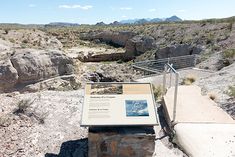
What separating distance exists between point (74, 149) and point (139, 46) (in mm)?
35255

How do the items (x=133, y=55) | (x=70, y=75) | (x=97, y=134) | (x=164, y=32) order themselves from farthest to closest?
(x=164, y=32), (x=133, y=55), (x=70, y=75), (x=97, y=134)

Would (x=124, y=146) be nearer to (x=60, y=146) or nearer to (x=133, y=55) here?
(x=60, y=146)

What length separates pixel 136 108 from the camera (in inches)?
315

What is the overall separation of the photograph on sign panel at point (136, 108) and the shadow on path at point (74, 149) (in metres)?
1.49

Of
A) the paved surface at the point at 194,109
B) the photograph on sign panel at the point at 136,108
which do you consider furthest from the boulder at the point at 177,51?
the photograph on sign panel at the point at 136,108

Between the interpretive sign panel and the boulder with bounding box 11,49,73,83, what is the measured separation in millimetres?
7568

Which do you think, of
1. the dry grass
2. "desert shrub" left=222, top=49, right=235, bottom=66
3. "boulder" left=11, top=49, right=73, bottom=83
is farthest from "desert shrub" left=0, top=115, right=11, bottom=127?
"desert shrub" left=222, top=49, right=235, bottom=66

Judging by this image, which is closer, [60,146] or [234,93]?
[60,146]

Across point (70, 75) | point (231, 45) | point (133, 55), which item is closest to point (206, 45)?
point (231, 45)

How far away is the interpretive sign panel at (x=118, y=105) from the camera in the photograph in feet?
25.4

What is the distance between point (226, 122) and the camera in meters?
9.69

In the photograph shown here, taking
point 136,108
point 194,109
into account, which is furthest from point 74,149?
point 194,109

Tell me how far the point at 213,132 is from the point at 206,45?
2330 cm

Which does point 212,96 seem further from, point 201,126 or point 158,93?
point 201,126
